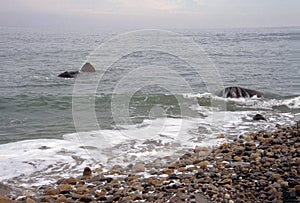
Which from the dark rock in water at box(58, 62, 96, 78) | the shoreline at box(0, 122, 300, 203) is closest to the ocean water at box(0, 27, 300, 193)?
the dark rock in water at box(58, 62, 96, 78)

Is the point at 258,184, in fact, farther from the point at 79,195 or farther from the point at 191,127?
the point at 191,127

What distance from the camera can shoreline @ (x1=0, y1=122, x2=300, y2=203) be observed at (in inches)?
167

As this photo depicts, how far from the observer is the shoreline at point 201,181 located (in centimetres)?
425

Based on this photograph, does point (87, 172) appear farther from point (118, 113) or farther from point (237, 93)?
point (237, 93)

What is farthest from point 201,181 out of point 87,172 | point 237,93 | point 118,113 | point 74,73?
point 74,73

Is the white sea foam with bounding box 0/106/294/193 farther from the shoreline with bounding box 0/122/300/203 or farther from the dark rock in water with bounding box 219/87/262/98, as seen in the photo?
the dark rock in water with bounding box 219/87/262/98

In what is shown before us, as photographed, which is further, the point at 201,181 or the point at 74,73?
the point at 74,73

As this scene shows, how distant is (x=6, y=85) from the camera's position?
14102mm

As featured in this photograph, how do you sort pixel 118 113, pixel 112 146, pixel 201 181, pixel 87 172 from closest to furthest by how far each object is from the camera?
pixel 201 181, pixel 87 172, pixel 112 146, pixel 118 113

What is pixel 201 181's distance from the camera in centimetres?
473

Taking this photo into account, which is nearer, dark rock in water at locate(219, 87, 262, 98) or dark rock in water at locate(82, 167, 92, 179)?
dark rock in water at locate(82, 167, 92, 179)

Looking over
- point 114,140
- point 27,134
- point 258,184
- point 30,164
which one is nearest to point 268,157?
point 258,184

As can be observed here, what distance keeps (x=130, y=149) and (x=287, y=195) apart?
3445 millimetres

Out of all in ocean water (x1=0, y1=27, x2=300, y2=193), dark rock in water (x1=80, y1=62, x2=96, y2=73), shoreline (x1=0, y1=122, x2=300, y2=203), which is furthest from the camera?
dark rock in water (x1=80, y1=62, x2=96, y2=73)
